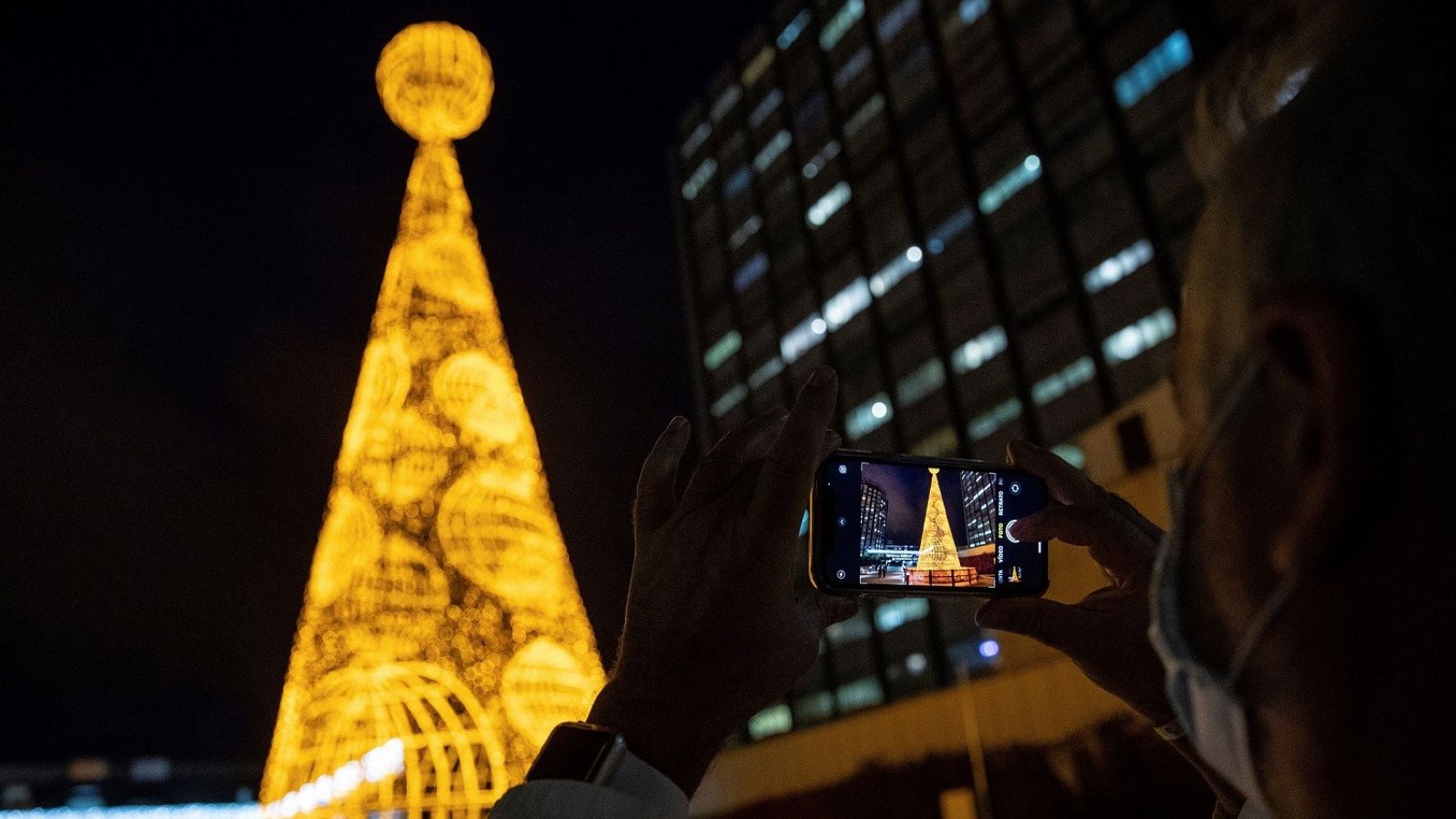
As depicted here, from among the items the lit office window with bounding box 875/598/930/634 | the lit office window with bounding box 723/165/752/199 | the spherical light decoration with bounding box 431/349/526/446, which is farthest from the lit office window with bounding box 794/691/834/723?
the spherical light decoration with bounding box 431/349/526/446

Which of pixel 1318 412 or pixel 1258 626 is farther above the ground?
pixel 1318 412

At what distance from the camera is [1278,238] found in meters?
0.85

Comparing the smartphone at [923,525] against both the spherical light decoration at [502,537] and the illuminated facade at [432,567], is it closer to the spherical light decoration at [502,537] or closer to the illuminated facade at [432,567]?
the illuminated facade at [432,567]

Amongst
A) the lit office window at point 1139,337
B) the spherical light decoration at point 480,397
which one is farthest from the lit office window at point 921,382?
the spherical light decoration at point 480,397

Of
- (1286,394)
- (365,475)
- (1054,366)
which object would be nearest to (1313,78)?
(1286,394)

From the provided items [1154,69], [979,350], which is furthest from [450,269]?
[979,350]

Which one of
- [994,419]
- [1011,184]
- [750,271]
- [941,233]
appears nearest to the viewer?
[994,419]

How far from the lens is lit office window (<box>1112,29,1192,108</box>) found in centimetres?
3188

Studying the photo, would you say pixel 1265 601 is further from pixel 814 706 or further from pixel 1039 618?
pixel 814 706

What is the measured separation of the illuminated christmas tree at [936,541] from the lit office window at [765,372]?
4873 cm

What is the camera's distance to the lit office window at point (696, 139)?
2361 inches

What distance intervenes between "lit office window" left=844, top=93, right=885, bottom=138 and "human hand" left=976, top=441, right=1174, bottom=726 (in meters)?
46.1

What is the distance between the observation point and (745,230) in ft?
181

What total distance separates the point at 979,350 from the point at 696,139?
94.9 feet
